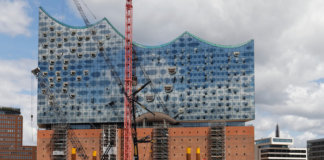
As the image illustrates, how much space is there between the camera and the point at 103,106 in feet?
495

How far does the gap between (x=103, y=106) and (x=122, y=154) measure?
1694 cm

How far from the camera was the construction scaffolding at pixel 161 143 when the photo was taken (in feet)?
460

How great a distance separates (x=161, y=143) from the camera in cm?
14075

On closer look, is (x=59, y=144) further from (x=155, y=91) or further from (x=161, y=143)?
(x=155, y=91)

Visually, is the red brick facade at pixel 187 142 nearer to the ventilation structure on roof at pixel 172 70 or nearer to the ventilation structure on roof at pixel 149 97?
the ventilation structure on roof at pixel 149 97

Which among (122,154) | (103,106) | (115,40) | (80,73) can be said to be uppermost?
(115,40)

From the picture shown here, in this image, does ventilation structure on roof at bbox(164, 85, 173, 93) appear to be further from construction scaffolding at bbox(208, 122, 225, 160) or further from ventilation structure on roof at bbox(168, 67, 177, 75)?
construction scaffolding at bbox(208, 122, 225, 160)

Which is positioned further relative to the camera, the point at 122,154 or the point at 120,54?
the point at 120,54

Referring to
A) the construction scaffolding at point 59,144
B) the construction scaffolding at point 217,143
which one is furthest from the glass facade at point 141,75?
the construction scaffolding at point 217,143

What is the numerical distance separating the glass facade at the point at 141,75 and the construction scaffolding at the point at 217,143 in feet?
20.6

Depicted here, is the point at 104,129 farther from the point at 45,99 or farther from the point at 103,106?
the point at 45,99

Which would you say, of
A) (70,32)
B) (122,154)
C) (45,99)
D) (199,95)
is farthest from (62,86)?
(199,95)

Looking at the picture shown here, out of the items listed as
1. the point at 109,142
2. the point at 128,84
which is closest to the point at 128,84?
the point at 128,84

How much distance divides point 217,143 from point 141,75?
30311 mm
